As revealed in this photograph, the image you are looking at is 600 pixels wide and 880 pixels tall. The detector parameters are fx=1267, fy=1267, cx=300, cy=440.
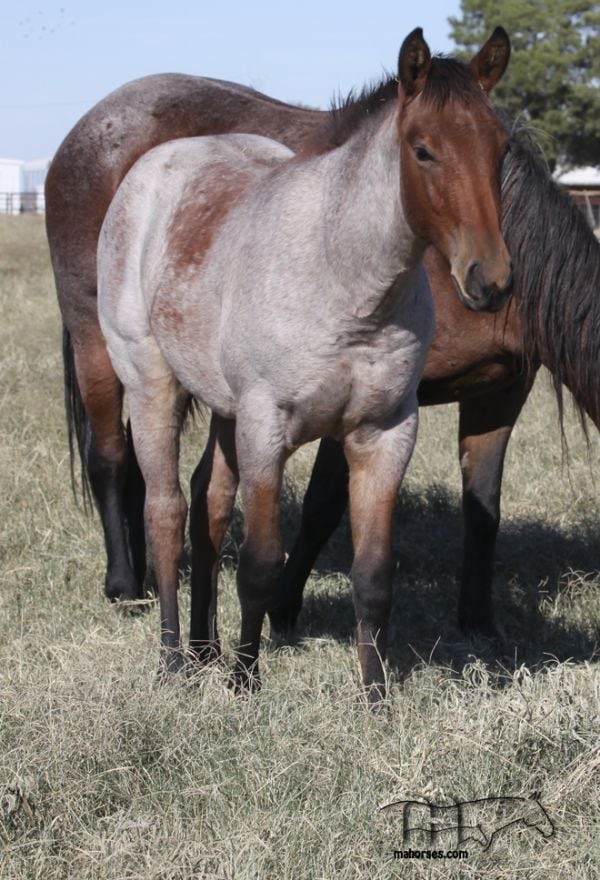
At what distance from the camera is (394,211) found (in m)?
3.49

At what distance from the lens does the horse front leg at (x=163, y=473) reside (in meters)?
4.57

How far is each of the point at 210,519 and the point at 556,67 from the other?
42511 millimetres

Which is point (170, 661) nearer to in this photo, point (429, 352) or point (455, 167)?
point (429, 352)

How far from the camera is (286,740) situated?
327cm

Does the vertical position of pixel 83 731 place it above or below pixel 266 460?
below

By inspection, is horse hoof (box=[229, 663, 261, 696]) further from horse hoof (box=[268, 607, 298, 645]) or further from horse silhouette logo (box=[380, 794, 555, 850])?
horse silhouette logo (box=[380, 794, 555, 850])

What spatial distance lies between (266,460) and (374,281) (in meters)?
0.64

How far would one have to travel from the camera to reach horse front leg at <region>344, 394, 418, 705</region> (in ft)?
12.6

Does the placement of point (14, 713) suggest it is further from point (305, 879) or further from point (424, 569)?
point (424, 569)

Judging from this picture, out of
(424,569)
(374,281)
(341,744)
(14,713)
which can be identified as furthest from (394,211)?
(424,569)

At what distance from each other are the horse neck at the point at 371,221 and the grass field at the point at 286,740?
121 cm

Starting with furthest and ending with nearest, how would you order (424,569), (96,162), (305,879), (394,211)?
(424,569)
(96,162)
(394,211)
(305,879)

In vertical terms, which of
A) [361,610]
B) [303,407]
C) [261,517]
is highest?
[303,407]

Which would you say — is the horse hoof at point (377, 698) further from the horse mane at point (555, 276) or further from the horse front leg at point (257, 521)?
the horse mane at point (555, 276)
